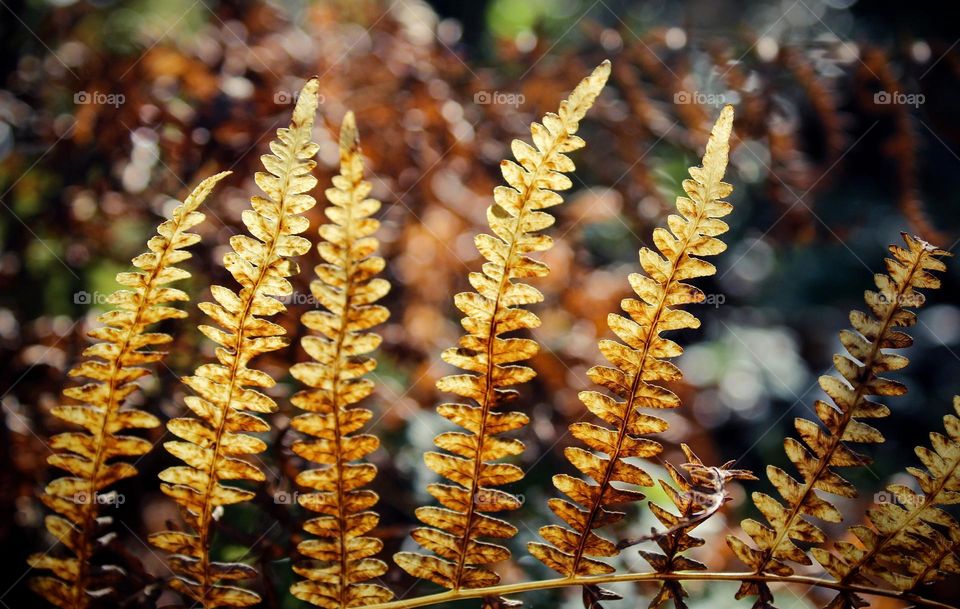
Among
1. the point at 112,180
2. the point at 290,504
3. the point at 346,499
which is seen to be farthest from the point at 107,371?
the point at 112,180

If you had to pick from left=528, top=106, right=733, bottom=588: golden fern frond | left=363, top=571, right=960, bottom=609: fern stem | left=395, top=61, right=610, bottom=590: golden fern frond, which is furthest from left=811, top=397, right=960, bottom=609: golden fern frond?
left=395, top=61, right=610, bottom=590: golden fern frond

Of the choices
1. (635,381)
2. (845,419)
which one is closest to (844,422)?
(845,419)

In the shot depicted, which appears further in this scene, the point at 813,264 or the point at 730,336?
the point at 813,264

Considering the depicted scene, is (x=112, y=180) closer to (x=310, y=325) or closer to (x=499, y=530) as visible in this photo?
(x=310, y=325)

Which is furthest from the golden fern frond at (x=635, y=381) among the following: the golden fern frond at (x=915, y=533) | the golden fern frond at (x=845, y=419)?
the golden fern frond at (x=915, y=533)

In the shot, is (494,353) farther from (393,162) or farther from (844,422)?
(393,162)
